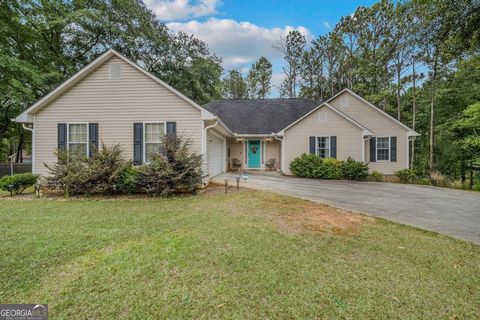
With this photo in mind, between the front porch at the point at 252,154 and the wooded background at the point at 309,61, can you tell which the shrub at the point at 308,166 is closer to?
the front porch at the point at 252,154

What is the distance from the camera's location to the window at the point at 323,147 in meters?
14.2

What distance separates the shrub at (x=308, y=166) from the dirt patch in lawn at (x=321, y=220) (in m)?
6.93

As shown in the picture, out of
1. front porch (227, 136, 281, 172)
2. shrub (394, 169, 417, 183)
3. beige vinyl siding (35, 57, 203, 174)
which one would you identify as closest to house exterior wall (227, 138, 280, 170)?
front porch (227, 136, 281, 172)

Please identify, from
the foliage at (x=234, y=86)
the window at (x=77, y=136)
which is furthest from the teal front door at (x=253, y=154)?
the foliage at (x=234, y=86)

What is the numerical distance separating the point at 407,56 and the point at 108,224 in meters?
21.3

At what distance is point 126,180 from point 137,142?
1975 millimetres

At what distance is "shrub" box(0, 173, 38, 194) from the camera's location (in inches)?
348

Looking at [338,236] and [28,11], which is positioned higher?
[28,11]

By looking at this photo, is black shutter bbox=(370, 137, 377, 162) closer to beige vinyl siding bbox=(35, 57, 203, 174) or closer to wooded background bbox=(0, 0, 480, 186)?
wooded background bbox=(0, 0, 480, 186)

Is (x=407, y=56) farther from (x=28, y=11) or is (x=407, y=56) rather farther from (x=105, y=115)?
(x=28, y=11)

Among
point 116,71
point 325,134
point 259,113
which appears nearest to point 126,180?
point 116,71

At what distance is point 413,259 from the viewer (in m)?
3.64

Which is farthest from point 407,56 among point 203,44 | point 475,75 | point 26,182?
point 26,182

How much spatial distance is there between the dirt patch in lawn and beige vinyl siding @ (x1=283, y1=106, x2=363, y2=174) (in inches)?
319
